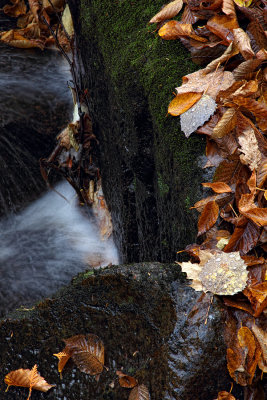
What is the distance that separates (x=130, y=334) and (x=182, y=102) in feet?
3.77

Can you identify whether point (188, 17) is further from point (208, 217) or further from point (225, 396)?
point (225, 396)

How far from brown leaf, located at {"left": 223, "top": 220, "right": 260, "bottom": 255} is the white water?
1797 mm

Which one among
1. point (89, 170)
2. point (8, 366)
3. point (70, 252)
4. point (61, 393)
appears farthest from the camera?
point (89, 170)

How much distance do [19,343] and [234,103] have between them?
1.53 meters

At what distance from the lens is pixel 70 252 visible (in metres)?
3.40

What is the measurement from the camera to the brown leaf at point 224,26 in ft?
6.77

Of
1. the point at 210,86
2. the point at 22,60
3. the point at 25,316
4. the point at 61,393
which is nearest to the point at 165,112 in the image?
the point at 210,86

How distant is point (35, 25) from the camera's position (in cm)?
438

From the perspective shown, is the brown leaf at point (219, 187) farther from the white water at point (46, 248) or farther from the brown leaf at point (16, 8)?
the brown leaf at point (16, 8)

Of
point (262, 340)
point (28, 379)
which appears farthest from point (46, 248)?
point (262, 340)

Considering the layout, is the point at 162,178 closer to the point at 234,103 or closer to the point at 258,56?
the point at 234,103

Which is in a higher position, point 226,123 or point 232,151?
point 226,123

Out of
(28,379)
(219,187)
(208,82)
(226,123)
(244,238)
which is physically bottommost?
(28,379)

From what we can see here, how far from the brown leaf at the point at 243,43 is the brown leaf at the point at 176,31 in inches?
7.9
